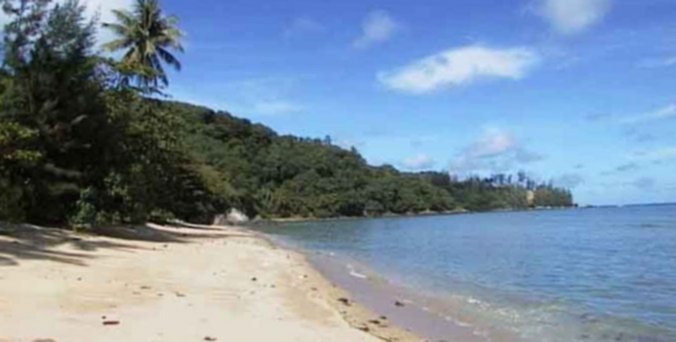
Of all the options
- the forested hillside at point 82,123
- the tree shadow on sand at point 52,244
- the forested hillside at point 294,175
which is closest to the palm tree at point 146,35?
the forested hillside at point 82,123

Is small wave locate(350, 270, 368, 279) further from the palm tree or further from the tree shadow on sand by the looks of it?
the palm tree

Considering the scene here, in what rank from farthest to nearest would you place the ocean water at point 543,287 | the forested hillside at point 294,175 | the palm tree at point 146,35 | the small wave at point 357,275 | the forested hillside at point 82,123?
the forested hillside at point 294,175, the palm tree at point 146,35, the forested hillside at point 82,123, the small wave at point 357,275, the ocean water at point 543,287

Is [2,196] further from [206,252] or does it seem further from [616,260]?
[616,260]

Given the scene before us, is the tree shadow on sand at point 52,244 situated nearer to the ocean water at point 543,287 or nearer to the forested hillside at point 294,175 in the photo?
the ocean water at point 543,287

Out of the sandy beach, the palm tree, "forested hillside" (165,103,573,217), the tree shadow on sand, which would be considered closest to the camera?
the sandy beach

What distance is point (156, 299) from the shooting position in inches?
489

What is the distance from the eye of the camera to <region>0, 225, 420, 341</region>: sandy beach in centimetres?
955

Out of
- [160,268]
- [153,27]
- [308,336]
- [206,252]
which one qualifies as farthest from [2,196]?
[153,27]

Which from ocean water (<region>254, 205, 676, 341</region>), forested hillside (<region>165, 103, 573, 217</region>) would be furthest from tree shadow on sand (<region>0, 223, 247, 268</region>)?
forested hillside (<region>165, 103, 573, 217</region>)

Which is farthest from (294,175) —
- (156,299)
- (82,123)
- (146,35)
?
(156,299)

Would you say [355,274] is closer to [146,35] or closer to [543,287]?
[543,287]

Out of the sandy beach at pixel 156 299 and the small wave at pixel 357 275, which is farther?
the small wave at pixel 357 275

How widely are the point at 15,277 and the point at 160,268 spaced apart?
207 inches

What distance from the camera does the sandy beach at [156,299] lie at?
955 centimetres
